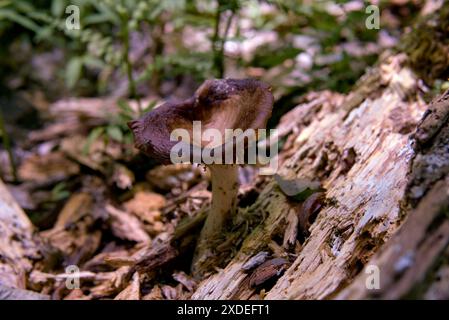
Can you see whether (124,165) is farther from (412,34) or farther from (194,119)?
(412,34)

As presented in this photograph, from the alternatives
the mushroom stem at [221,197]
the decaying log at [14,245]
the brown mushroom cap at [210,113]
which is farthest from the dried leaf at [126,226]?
the brown mushroom cap at [210,113]

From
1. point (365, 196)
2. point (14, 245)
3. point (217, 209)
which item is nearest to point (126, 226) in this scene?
point (14, 245)

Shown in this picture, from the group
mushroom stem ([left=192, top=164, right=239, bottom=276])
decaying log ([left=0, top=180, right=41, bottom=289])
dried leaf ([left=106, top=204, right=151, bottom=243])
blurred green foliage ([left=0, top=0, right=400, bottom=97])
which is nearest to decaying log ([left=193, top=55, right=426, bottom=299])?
mushroom stem ([left=192, top=164, right=239, bottom=276])

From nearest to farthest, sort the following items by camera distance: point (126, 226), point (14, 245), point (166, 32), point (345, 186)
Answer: point (345, 186) → point (14, 245) → point (126, 226) → point (166, 32)

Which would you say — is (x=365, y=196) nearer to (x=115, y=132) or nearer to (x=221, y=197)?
(x=221, y=197)

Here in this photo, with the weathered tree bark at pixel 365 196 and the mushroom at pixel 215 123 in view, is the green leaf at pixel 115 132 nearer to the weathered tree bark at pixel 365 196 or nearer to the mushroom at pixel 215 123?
the mushroom at pixel 215 123

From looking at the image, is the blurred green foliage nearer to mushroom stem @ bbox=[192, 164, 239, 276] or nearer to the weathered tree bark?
the weathered tree bark

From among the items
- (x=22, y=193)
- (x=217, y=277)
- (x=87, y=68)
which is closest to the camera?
(x=217, y=277)
